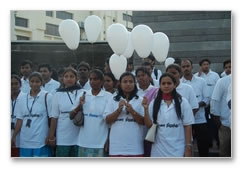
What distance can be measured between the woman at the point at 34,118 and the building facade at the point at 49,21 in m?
0.37

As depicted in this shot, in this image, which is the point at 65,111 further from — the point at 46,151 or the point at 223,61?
the point at 223,61

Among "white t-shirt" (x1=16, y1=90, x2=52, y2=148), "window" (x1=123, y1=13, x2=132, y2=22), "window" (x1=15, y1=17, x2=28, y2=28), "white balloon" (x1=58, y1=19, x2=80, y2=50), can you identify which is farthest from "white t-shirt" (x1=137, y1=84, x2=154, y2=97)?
"window" (x1=15, y1=17, x2=28, y2=28)

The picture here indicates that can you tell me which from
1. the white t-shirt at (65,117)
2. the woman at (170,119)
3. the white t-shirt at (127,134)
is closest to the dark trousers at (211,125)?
the woman at (170,119)

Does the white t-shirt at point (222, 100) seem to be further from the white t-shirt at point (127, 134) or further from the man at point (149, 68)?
the white t-shirt at point (127, 134)

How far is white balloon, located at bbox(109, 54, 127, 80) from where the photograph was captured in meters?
3.96

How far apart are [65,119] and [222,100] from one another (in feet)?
4.63

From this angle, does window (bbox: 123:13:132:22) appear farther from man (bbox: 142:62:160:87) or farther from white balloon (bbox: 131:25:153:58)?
man (bbox: 142:62:160:87)

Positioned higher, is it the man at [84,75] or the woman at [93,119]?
the man at [84,75]

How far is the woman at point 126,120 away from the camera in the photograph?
154 inches

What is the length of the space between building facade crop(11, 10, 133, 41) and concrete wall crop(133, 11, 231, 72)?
167mm

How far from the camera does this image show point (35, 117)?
4109 millimetres

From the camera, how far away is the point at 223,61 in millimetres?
Answer: 4035

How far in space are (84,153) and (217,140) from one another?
3.89 ft
